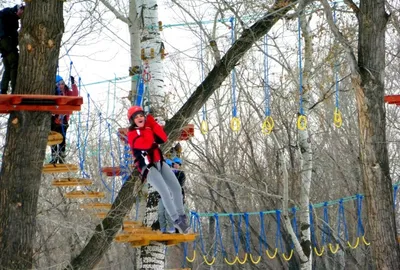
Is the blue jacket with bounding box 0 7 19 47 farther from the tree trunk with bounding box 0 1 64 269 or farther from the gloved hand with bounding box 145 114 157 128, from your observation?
the gloved hand with bounding box 145 114 157 128

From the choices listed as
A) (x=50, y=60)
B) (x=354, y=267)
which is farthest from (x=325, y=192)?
(x=50, y=60)

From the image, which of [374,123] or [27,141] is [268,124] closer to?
[374,123]

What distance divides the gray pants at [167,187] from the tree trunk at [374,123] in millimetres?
3533

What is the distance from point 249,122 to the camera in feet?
85.8

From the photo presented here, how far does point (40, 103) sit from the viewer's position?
7.67 m

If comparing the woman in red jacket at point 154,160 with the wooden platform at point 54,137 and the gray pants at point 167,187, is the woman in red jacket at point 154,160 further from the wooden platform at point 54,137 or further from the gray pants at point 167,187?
the wooden platform at point 54,137

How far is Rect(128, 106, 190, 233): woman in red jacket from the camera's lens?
26.8 ft

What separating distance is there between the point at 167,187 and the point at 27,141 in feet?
5.33

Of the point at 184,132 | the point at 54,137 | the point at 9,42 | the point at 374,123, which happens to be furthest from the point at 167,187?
the point at 374,123

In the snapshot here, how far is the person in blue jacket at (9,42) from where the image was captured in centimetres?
888

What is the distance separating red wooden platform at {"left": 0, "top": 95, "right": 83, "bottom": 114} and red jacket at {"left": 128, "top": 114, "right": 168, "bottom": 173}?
2.67 ft

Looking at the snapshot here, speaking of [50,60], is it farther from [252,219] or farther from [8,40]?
[252,219]

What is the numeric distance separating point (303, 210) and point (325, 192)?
12.3 metres

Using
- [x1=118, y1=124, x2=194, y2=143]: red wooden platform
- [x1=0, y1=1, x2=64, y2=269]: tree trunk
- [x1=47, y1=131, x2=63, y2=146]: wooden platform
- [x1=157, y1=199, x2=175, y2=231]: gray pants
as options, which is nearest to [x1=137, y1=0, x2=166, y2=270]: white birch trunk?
[x1=118, y1=124, x2=194, y2=143]: red wooden platform
